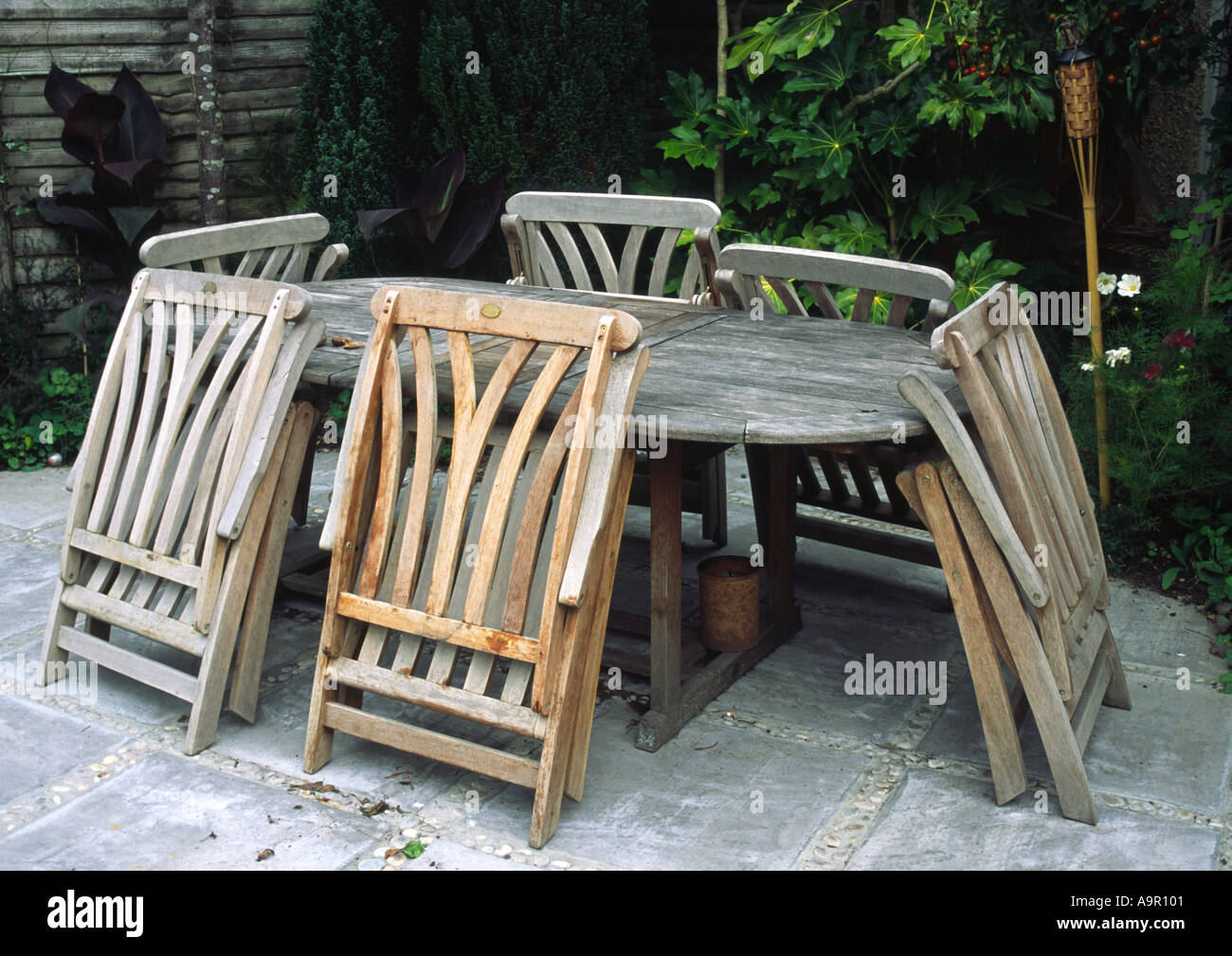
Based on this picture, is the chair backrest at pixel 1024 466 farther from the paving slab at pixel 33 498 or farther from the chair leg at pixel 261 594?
the paving slab at pixel 33 498

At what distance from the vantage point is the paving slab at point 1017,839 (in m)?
2.62

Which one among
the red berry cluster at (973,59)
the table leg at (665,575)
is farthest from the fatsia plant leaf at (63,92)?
the table leg at (665,575)

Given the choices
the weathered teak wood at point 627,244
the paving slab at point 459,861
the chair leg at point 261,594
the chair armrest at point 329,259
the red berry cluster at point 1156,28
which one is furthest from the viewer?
the chair armrest at point 329,259

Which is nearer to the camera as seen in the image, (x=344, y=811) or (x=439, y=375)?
(x=344, y=811)

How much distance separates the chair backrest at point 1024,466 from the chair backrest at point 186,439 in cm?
155

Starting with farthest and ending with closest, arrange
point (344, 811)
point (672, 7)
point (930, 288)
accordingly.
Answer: point (672, 7), point (930, 288), point (344, 811)

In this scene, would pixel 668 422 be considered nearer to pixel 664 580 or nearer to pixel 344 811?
pixel 664 580

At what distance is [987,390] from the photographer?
2711 millimetres

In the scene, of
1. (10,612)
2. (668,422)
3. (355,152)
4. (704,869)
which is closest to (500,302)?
(668,422)

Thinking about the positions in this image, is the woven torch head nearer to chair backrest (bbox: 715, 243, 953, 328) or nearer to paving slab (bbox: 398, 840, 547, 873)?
chair backrest (bbox: 715, 243, 953, 328)

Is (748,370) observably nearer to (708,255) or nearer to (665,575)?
(665,575)

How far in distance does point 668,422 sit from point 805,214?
3.44 meters

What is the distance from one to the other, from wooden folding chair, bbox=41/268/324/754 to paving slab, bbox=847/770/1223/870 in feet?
5.33

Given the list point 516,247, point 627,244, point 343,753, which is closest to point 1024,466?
point 343,753
